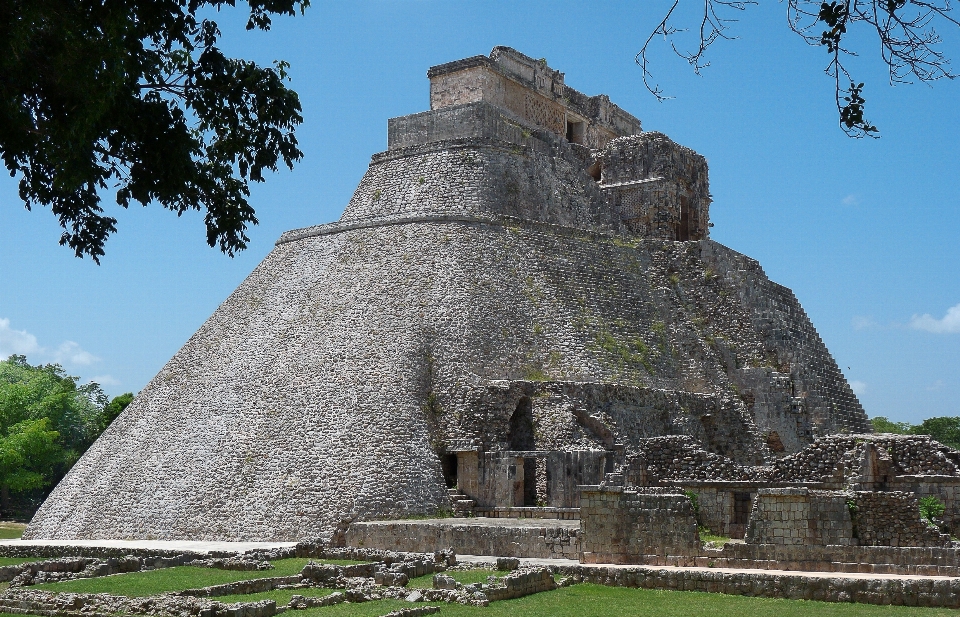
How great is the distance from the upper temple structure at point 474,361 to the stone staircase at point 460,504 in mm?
112

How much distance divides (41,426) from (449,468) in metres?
23.6

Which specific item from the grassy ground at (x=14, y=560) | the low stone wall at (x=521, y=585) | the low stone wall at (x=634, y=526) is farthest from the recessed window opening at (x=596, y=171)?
the low stone wall at (x=521, y=585)

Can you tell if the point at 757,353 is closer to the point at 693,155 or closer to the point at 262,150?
the point at 693,155

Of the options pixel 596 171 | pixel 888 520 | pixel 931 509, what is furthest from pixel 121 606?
pixel 596 171

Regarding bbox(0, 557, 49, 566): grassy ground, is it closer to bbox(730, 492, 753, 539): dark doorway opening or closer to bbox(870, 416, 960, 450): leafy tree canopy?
bbox(730, 492, 753, 539): dark doorway opening

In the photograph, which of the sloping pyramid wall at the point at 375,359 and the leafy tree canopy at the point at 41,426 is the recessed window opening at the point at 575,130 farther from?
the leafy tree canopy at the point at 41,426

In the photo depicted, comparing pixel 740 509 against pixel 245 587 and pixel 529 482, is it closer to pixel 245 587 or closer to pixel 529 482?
pixel 529 482

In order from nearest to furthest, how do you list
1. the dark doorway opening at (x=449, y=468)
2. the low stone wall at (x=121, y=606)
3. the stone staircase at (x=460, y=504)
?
1. the low stone wall at (x=121, y=606)
2. the stone staircase at (x=460, y=504)
3. the dark doorway opening at (x=449, y=468)

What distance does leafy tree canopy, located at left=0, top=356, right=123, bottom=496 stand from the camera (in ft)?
144

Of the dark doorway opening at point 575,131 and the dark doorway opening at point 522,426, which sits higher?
the dark doorway opening at point 575,131

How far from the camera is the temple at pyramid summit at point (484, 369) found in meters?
24.9

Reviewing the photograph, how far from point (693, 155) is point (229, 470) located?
2015 cm

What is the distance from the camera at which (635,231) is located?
37.9m

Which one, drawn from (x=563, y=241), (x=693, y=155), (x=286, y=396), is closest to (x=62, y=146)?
(x=286, y=396)
